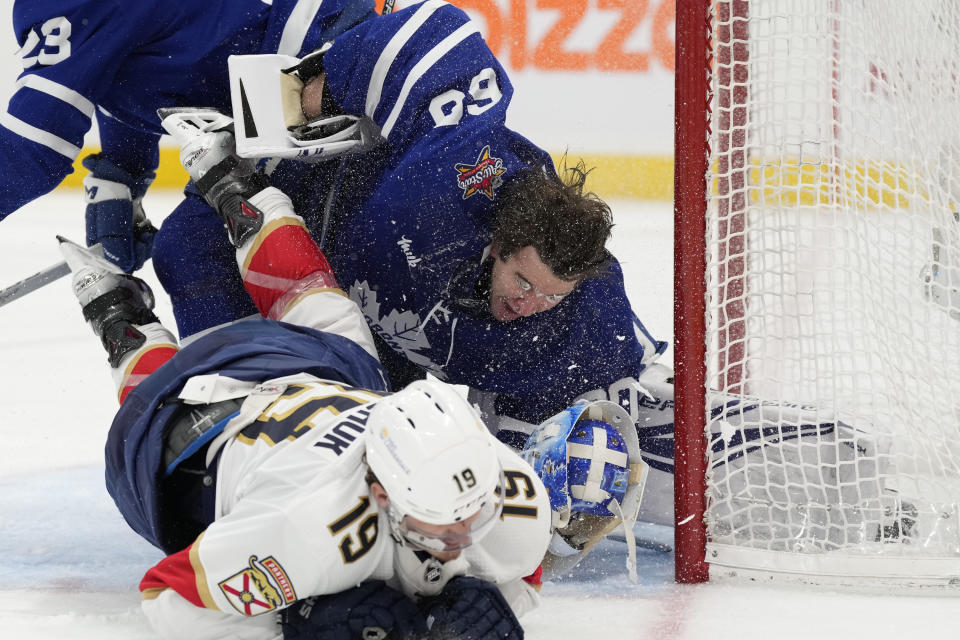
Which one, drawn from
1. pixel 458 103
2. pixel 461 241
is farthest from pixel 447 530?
pixel 458 103

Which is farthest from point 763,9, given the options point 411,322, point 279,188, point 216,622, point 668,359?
point 668,359

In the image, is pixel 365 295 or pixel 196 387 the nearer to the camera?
pixel 196 387

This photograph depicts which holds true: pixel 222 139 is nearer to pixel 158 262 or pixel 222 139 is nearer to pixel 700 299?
pixel 158 262

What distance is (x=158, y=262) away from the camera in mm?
2930

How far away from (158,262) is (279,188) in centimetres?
35

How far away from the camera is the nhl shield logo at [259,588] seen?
1.71 meters

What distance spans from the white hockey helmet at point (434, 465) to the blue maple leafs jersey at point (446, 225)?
85cm

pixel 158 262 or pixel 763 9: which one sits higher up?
pixel 763 9

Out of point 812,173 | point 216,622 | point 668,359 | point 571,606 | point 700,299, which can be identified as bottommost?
point 668,359

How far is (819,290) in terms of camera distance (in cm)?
232

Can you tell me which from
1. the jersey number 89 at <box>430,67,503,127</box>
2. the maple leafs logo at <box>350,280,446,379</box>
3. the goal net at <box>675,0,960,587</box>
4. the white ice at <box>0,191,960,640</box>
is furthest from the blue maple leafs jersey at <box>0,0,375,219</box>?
the goal net at <box>675,0,960,587</box>

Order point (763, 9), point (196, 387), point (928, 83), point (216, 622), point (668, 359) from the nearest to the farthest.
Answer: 1. point (216, 622)
2. point (196, 387)
3. point (763, 9)
4. point (928, 83)
5. point (668, 359)

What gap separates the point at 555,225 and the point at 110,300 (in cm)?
98

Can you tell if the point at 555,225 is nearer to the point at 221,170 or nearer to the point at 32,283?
the point at 221,170
